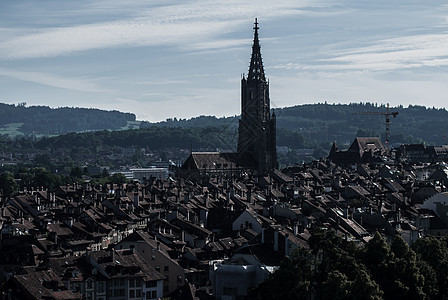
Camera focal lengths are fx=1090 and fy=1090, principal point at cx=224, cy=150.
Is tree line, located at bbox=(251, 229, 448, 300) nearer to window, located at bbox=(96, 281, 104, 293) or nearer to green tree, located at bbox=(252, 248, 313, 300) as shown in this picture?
green tree, located at bbox=(252, 248, 313, 300)

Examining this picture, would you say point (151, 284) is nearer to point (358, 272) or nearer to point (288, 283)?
point (288, 283)

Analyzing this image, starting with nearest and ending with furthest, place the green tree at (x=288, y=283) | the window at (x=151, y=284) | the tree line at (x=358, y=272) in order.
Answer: the tree line at (x=358, y=272) < the green tree at (x=288, y=283) < the window at (x=151, y=284)

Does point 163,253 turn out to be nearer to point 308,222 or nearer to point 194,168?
point 308,222

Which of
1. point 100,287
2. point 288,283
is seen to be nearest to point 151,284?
point 100,287

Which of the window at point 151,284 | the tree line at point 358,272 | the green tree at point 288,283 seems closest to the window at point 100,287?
the window at point 151,284

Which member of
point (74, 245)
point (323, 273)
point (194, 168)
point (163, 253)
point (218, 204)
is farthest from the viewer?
point (194, 168)

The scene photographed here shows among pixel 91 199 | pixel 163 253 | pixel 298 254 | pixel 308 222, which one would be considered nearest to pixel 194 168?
pixel 91 199

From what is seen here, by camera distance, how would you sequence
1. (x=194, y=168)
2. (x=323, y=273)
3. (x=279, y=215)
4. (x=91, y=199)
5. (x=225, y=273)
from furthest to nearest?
(x=194, y=168) → (x=91, y=199) → (x=279, y=215) → (x=225, y=273) → (x=323, y=273)

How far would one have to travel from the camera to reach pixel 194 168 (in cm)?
19150

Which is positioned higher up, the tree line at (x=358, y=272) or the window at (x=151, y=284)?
the tree line at (x=358, y=272)

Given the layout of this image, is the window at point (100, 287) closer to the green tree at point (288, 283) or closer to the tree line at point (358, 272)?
the tree line at point (358, 272)

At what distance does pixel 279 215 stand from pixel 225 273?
27840 millimetres

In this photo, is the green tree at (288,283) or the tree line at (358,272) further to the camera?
the green tree at (288,283)

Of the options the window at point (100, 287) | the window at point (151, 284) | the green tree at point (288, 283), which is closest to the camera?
the green tree at point (288, 283)
